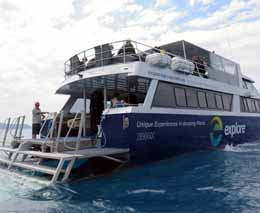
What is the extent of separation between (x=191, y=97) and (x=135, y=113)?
285 centimetres

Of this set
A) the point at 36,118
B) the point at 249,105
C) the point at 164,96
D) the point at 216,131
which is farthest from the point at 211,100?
the point at 36,118

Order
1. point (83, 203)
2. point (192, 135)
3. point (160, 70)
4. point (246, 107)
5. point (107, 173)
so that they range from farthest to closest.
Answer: point (246, 107) → point (192, 135) → point (160, 70) → point (107, 173) → point (83, 203)

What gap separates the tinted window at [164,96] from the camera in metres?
7.34

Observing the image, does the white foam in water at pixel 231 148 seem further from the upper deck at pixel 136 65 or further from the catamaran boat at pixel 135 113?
the upper deck at pixel 136 65

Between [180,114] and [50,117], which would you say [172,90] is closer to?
[180,114]

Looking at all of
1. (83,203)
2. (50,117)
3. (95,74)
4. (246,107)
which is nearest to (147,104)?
(95,74)

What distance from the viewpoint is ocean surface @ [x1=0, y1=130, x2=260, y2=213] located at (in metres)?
4.21

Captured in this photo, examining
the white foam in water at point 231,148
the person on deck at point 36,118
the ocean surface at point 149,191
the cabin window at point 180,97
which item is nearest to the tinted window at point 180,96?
the cabin window at point 180,97

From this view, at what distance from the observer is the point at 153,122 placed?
7090 millimetres

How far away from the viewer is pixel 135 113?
21.7ft

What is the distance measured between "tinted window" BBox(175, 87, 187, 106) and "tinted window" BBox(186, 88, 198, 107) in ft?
0.77

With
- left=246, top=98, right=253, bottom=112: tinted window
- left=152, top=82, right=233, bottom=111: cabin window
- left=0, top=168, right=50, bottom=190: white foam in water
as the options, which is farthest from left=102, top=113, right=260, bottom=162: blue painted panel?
left=246, top=98, right=253, bottom=112: tinted window

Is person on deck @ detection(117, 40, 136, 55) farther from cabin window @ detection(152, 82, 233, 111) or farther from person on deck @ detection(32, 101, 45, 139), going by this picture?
person on deck @ detection(32, 101, 45, 139)

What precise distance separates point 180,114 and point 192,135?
1.02 m
